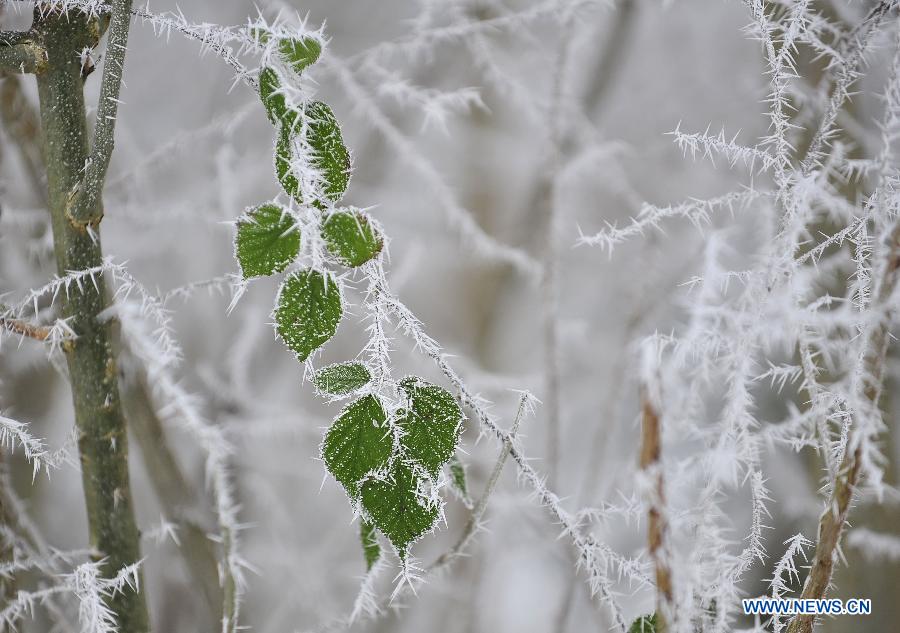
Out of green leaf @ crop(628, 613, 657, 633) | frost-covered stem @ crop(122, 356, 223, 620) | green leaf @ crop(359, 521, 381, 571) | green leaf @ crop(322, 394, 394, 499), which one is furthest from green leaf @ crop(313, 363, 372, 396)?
frost-covered stem @ crop(122, 356, 223, 620)

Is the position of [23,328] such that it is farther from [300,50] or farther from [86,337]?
[300,50]

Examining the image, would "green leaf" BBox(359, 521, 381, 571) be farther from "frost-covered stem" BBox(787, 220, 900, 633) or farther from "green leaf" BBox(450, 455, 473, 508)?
"frost-covered stem" BBox(787, 220, 900, 633)

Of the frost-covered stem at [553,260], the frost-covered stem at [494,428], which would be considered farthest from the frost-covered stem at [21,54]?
the frost-covered stem at [553,260]

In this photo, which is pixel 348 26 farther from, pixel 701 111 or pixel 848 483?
pixel 848 483

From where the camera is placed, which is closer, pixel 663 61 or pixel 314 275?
pixel 314 275

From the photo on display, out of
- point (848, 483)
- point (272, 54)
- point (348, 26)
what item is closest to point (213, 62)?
point (348, 26)
